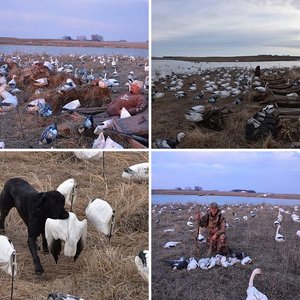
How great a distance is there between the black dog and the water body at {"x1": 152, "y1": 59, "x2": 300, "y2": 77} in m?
0.80

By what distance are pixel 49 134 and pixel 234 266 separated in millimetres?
1118

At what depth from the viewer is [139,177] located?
3.27 meters

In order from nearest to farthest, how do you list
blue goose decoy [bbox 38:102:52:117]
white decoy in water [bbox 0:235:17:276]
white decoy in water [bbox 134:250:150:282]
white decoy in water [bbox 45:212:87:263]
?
white decoy in water [bbox 0:235:17:276] → white decoy in water [bbox 45:212:87:263] → white decoy in water [bbox 134:250:150:282] → blue goose decoy [bbox 38:102:52:117]

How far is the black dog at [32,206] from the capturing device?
3.03 meters

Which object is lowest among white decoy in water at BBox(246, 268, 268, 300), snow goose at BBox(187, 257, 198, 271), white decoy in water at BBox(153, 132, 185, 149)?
white decoy in water at BBox(246, 268, 268, 300)

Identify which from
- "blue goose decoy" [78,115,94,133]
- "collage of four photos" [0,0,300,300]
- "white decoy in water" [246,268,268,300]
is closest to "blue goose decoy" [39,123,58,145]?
"collage of four photos" [0,0,300,300]

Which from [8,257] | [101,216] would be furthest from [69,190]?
[8,257]

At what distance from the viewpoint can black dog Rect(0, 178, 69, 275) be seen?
9.95 feet

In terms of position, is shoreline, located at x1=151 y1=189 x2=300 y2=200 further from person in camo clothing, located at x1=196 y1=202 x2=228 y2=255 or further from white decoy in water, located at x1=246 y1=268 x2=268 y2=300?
white decoy in water, located at x1=246 y1=268 x2=268 y2=300

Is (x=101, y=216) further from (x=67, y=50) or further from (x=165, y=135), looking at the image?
(x=67, y=50)

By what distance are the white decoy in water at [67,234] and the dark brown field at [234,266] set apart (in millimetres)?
367

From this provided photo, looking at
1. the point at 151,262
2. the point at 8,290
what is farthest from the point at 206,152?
the point at 8,290

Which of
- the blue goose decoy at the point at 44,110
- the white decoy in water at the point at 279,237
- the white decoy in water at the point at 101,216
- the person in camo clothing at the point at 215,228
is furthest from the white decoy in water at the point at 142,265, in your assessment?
the blue goose decoy at the point at 44,110

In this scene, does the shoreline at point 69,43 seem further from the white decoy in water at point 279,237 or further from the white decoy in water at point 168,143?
the white decoy in water at point 279,237
